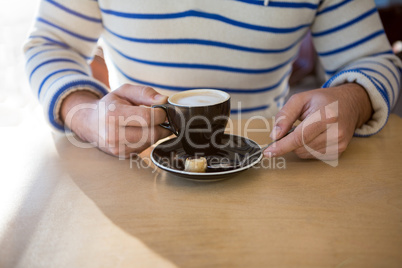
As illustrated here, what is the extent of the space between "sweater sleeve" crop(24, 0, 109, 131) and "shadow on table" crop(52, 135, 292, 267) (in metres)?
0.18

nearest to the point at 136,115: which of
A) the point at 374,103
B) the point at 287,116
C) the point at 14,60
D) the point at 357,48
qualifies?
the point at 287,116

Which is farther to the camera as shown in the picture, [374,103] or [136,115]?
[374,103]

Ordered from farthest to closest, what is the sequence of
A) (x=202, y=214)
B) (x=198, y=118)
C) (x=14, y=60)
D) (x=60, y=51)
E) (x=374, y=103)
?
(x=14, y=60)
(x=60, y=51)
(x=374, y=103)
(x=198, y=118)
(x=202, y=214)

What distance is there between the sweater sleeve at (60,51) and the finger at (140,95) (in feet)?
0.46

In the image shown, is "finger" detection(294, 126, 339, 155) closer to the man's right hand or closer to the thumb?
the thumb

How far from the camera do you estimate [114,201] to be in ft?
1.82

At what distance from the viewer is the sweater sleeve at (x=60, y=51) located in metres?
0.79

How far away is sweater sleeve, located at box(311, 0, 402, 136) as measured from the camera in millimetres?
797

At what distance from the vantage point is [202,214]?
20.0 inches

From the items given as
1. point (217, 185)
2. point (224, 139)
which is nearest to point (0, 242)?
point (217, 185)

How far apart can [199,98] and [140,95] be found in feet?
0.40

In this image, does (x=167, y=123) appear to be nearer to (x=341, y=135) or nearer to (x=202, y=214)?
(x=202, y=214)

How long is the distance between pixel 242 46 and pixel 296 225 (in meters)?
0.62

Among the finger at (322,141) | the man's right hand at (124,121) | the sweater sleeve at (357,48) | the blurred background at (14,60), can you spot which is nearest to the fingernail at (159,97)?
the man's right hand at (124,121)
